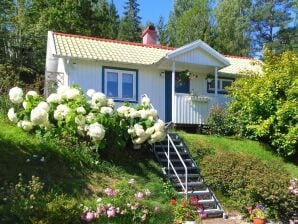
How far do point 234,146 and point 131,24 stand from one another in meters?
36.6

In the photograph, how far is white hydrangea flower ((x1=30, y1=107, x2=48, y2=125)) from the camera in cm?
1252

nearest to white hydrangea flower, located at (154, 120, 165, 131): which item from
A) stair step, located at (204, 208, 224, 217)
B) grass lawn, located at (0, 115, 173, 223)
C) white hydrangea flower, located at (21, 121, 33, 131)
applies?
grass lawn, located at (0, 115, 173, 223)

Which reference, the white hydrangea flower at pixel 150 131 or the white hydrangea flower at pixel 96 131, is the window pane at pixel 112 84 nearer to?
the white hydrangea flower at pixel 150 131

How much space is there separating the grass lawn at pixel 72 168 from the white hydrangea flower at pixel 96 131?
0.58 m

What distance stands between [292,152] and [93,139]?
8.15m

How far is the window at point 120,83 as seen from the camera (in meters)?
19.9

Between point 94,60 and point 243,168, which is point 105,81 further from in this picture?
point 243,168

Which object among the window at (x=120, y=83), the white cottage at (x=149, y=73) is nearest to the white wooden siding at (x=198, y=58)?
the white cottage at (x=149, y=73)

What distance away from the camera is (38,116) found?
12523 millimetres

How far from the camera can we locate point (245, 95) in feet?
60.6

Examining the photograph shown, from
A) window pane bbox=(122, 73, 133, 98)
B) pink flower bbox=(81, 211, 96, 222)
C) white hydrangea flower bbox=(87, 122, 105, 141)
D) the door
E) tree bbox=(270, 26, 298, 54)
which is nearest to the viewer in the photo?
pink flower bbox=(81, 211, 96, 222)

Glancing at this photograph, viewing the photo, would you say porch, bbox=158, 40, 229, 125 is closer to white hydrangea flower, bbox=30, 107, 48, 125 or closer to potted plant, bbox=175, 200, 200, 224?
white hydrangea flower, bbox=30, 107, 48, 125

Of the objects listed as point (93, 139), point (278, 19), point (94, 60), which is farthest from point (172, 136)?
point (278, 19)

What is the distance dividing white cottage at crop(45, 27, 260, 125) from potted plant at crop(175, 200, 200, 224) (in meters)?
8.48
